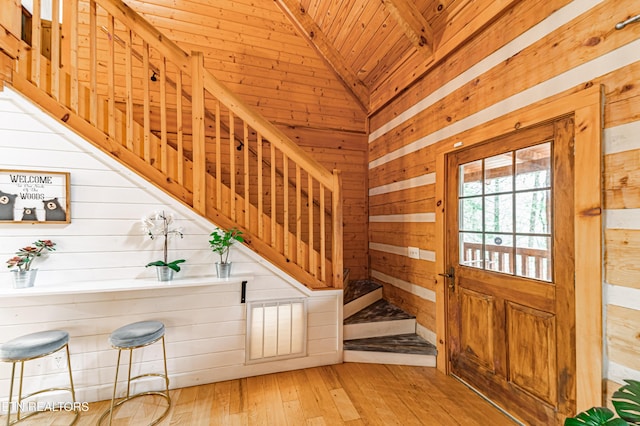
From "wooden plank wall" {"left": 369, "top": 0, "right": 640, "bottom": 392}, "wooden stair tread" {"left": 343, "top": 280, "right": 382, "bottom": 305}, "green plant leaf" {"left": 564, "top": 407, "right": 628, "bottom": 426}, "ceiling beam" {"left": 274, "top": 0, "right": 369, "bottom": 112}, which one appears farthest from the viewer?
"ceiling beam" {"left": 274, "top": 0, "right": 369, "bottom": 112}

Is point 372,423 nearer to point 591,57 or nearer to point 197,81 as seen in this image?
point 591,57

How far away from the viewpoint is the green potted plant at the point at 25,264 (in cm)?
179

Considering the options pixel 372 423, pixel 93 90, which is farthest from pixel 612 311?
pixel 93 90

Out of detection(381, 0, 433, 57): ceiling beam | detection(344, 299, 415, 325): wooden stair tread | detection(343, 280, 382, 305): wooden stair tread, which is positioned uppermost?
detection(381, 0, 433, 57): ceiling beam

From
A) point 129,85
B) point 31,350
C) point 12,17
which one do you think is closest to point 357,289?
point 31,350

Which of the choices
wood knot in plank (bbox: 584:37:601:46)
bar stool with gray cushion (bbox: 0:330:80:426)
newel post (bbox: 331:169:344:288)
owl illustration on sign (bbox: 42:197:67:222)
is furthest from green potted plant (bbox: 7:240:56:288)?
wood knot in plank (bbox: 584:37:601:46)

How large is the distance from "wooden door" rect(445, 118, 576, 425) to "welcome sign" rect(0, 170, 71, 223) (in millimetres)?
3129

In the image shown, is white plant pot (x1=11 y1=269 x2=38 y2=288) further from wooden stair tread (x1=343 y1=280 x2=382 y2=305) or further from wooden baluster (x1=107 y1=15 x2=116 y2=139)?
wooden stair tread (x1=343 y1=280 x2=382 y2=305)

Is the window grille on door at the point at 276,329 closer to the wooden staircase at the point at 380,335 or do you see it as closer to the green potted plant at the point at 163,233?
the wooden staircase at the point at 380,335

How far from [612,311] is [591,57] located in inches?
55.4

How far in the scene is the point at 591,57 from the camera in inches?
59.0

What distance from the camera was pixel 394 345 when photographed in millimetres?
2652

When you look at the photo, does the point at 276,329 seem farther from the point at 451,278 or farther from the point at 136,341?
the point at 451,278

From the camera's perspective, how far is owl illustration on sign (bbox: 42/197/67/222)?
1938 millimetres
